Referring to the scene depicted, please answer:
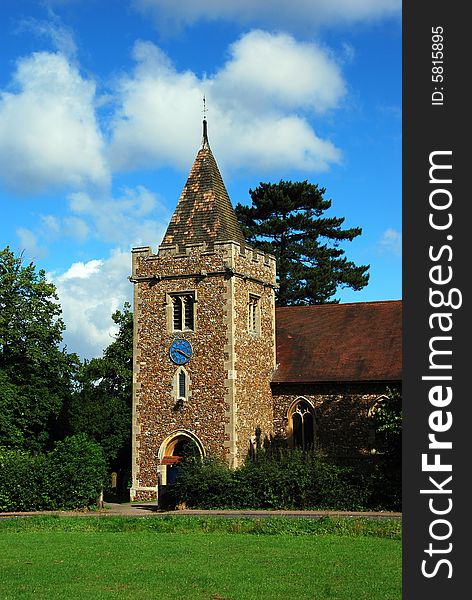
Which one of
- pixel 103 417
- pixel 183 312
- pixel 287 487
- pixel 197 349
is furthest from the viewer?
pixel 103 417

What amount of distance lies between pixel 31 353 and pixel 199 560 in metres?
21.3

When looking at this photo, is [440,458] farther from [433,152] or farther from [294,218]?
[294,218]

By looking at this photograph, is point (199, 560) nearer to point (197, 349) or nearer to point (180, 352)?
point (197, 349)

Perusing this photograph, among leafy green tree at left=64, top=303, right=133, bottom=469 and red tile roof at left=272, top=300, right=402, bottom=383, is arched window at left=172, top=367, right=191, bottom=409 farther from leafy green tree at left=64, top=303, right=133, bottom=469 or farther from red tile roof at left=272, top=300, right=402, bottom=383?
leafy green tree at left=64, top=303, right=133, bottom=469

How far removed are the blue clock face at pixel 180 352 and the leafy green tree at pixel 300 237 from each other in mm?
21560

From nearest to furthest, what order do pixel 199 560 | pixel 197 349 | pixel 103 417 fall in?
pixel 199 560
pixel 197 349
pixel 103 417

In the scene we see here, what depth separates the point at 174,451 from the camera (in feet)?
109

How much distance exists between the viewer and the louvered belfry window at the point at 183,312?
109 ft

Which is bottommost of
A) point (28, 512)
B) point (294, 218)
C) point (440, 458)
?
point (28, 512)

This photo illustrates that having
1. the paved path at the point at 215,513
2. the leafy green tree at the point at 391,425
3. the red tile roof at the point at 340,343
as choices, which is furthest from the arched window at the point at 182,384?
the leafy green tree at the point at 391,425

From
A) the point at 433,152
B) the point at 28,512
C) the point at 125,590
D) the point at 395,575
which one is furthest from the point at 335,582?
the point at 28,512

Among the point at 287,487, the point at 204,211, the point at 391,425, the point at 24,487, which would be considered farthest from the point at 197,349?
the point at 391,425

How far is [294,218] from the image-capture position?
55.5m

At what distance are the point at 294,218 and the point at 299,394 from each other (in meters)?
22.8
